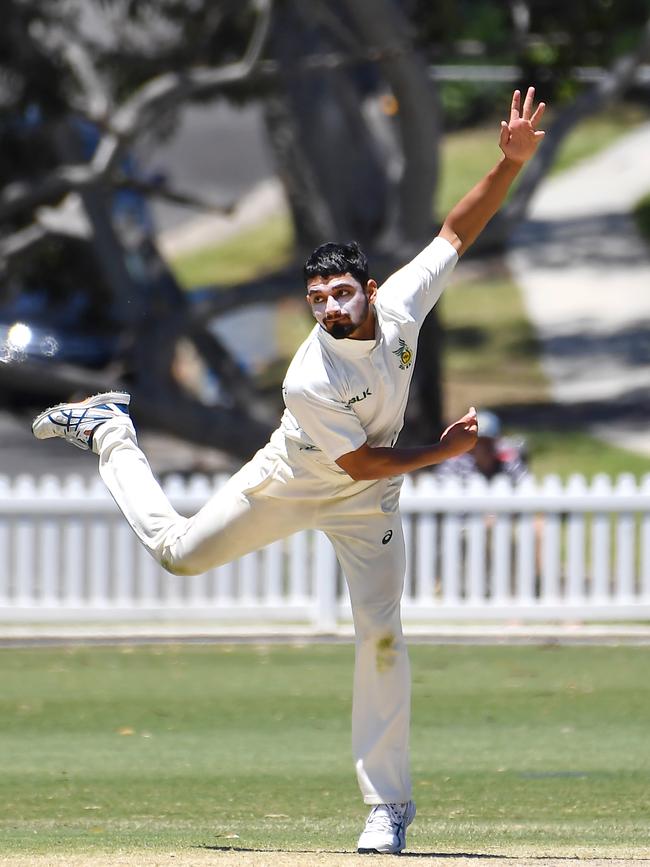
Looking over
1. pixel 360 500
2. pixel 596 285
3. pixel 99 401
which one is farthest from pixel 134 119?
pixel 596 285

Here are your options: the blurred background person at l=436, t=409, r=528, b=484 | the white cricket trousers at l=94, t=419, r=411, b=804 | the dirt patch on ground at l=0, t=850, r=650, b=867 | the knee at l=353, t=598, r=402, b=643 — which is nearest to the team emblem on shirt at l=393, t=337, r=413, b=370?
the white cricket trousers at l=94, t=419, r=411, b=804

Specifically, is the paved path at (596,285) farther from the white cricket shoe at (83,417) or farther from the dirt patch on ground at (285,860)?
the dirt patch on ground at (285,860)

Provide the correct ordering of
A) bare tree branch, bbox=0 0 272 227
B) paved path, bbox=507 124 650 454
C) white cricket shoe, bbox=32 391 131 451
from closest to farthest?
white cricket shoe, bbox=32 391 131 451
bare tree branch, bbox=0 0 272 227
paved path, bbox=507 124 650 454

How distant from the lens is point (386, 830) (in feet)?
17.8

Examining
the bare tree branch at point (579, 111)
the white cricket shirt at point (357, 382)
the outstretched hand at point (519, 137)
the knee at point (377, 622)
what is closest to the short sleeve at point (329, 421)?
the white cricket shirt at point (357, 382)

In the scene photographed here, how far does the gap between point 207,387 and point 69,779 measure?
1827cm

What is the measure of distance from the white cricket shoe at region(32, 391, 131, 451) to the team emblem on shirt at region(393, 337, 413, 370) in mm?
1348

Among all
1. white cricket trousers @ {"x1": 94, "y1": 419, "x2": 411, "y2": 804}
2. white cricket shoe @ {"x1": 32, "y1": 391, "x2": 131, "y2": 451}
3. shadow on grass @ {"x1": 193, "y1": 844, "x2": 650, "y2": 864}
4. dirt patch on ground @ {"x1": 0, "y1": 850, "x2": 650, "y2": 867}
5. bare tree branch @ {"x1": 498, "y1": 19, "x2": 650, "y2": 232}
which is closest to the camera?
dirt patch on ground @ {"x1": 0, "y1": 850, "x2": 650, "y2": 867}

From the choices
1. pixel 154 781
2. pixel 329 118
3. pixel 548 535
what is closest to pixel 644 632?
pixel 548 535

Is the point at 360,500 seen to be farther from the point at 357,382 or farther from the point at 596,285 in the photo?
the point at 596,285

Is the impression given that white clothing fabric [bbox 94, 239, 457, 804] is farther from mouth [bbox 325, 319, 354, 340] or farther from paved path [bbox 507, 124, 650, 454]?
paved path [bbox 507, 124, 650, 454]

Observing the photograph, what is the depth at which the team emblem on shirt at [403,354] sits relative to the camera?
543 centimetres

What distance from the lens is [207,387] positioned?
2528 cm

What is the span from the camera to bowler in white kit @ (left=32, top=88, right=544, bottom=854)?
5340 millimetres
